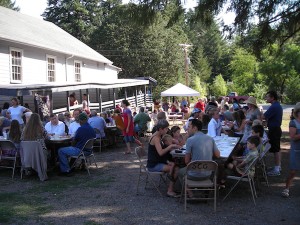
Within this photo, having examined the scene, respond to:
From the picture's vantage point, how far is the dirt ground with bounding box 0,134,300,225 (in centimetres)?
534

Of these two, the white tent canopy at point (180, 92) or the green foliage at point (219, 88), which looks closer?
the white tent canopy at point (180, 92)

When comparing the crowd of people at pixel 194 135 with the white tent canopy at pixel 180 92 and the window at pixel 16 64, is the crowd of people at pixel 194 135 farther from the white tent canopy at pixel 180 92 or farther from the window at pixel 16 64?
the white tent canopy at pixel 180 92

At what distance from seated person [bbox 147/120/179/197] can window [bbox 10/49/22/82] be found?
13347 millimetres

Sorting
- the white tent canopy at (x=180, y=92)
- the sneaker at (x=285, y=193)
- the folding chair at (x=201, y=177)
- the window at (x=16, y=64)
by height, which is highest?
the window at (x=16, y=64)

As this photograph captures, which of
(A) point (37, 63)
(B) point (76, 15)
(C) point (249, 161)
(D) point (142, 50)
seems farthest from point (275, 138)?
(B) point (76, 15)

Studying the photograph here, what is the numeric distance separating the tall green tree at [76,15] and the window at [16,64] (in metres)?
29.4

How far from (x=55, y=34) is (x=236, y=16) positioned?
1965cm

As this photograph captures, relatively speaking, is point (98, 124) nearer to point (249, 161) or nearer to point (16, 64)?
point (249, 161)

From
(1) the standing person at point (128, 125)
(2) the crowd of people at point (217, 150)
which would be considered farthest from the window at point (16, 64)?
(2) the crowd of people at point (217, 150)

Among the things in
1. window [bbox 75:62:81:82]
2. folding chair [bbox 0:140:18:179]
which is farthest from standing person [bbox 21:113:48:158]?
window [bbox 75:62:81:82]

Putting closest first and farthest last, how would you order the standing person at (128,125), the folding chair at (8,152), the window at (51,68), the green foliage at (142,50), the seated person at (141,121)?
the folding chair at (8,152) < the standing person at (128,125) < the seated person at (141,121) < the window at (51,68) < the green foliage at (142,50)

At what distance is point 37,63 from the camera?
65.5ft

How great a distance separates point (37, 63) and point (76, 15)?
31555 mm

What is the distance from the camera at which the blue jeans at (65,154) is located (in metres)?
8.16
